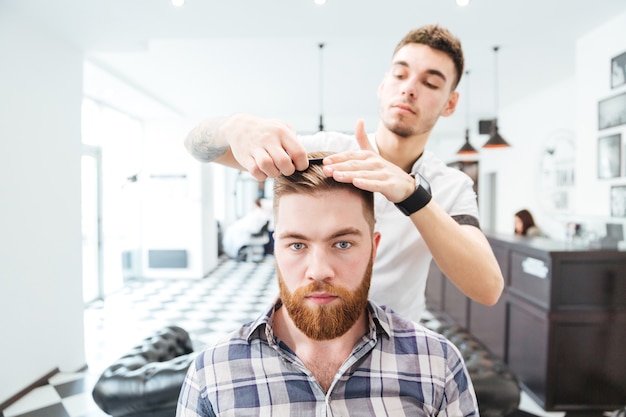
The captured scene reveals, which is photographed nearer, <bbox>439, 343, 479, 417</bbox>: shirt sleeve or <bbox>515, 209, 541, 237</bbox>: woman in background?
<bbox>439, 343, 479, 417</bbox>: shirt sleeve

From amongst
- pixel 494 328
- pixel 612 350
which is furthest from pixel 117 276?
pixel 612 350

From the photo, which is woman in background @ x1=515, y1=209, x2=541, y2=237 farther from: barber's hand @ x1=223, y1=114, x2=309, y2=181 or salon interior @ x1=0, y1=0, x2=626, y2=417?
barber's hand @ x1=223, y1=114, x2=309, y2=181

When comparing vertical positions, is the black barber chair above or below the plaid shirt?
below

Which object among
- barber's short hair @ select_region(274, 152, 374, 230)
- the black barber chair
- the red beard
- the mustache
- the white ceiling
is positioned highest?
the white ceiling

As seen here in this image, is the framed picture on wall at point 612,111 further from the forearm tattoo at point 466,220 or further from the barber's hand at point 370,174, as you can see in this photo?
the barber's hand at point 370,174

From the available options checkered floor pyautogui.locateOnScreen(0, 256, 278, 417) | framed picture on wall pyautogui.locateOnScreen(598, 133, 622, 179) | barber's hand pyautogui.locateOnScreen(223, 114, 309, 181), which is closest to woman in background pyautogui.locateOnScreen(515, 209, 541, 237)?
framed picture on wall pyautogui.locateOnScreen(598, 133, 622, 179)

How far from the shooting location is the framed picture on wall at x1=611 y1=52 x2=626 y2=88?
3.41 m

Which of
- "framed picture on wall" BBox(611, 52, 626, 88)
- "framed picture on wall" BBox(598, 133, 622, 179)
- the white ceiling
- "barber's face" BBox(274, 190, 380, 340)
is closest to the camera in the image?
"barber's face" BBox(274, 190, 380, 340)

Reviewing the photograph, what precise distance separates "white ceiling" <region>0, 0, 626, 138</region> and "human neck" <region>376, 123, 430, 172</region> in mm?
2041

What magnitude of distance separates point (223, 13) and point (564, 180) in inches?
221

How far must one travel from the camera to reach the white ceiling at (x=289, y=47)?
308cm

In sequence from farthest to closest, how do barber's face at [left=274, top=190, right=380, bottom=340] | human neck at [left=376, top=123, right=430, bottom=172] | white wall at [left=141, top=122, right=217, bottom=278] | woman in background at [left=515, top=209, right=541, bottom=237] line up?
white wall at [left=141, top=122, right=217, bottom=278], woman in background at [left=515, top=209, right=541, bottom=237], human neck at [left=376, top=123, right=430, bottom=172], barber's face at [left=274, top=190, right=380, bottom=340]

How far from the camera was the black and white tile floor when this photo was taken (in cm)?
314

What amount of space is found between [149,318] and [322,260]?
532 centimetres
